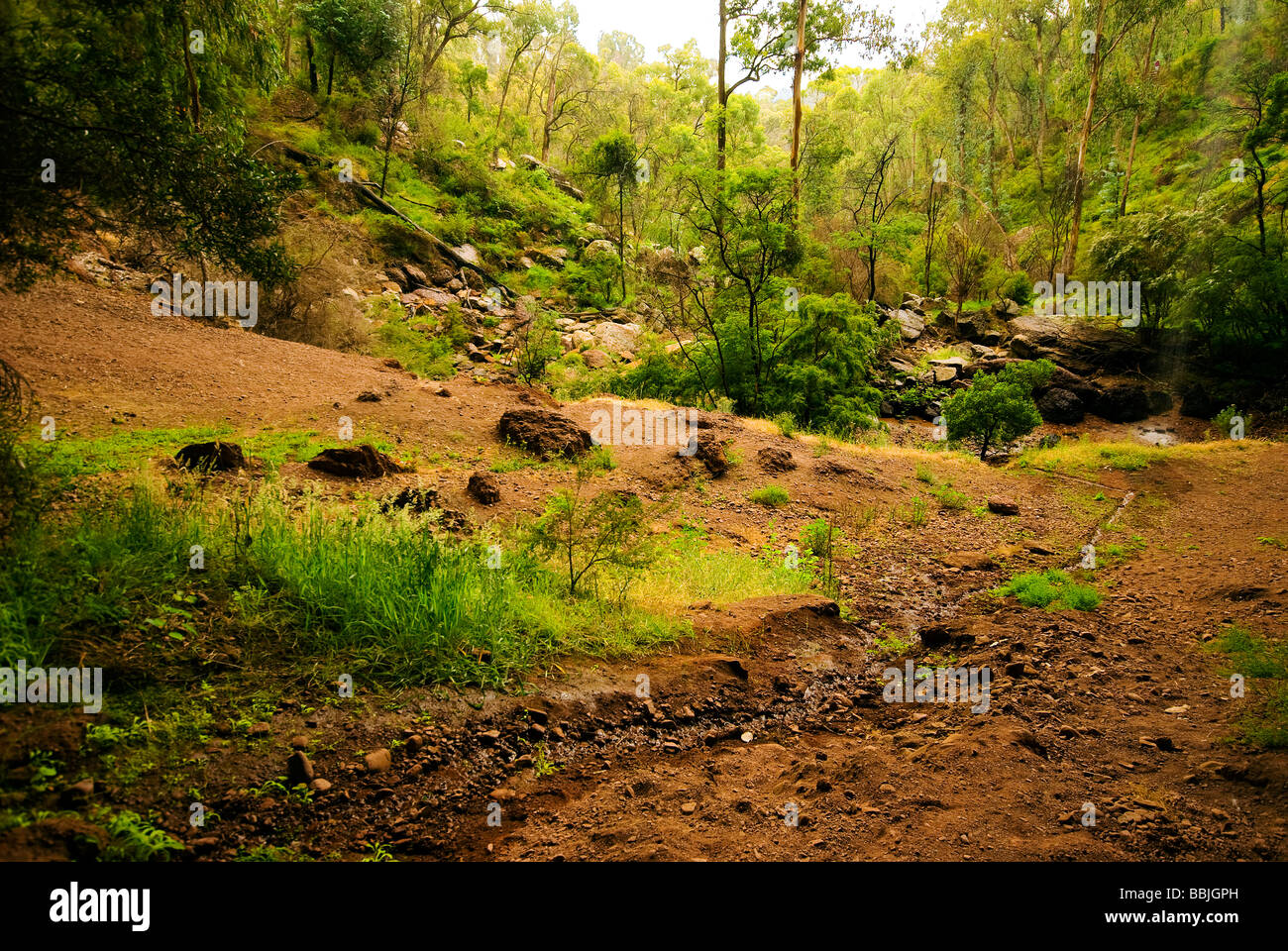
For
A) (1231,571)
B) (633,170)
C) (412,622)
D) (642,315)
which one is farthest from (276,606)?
(633,170)

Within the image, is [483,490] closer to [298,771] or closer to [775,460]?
[298,771]

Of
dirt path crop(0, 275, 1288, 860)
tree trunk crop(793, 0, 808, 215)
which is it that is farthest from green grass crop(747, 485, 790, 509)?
tree trunk crop(793, 0, 808, 215)

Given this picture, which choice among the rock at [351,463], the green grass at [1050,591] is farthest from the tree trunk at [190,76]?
the green grass at [1050,591]

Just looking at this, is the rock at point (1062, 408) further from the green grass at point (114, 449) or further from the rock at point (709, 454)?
the green grass at point (114, 449)

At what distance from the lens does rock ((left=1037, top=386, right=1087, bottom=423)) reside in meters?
21.3

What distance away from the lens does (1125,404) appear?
21.1 metres

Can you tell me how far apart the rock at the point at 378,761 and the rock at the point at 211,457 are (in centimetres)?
440

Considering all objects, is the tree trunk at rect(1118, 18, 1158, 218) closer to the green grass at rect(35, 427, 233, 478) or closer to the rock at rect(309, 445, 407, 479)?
the rock at rect(309, 445, 407, 479)

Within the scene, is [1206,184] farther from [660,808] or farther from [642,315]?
[660,808]

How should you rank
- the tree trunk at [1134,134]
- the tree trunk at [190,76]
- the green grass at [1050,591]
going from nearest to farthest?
1. the tree trunk at [190,76]
2. the green grass at [1050,591]
3. the tree trunk at [1134,134]

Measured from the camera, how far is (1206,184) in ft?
90.8

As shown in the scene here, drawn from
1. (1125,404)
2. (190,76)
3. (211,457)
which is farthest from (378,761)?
(1125,404)
